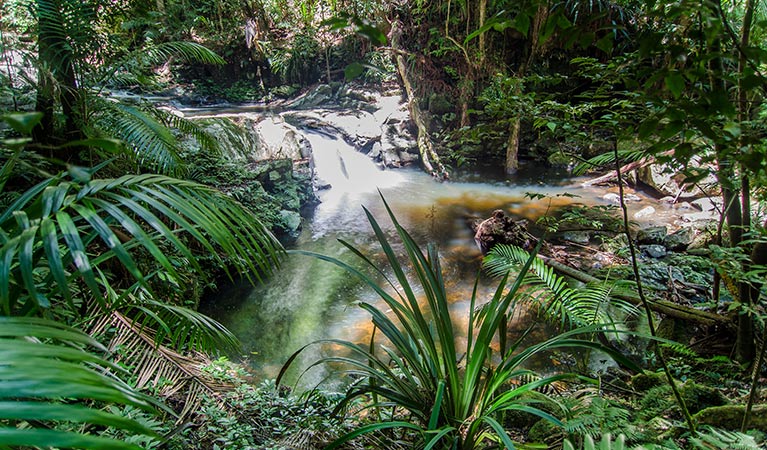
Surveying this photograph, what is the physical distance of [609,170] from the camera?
7.12m

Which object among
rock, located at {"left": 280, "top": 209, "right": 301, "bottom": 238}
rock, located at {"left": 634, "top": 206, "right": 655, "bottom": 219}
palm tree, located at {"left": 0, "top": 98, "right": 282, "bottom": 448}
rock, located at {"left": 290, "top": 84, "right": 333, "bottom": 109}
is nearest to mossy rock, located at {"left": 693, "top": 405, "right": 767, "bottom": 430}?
palm tree, located at {"left": 0, "top": 98, "right": 282, "bottom": 448}

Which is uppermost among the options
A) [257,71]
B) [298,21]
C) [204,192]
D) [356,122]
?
[298,21]

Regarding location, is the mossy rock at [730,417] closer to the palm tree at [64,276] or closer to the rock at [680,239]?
the palm tree at [64,276]

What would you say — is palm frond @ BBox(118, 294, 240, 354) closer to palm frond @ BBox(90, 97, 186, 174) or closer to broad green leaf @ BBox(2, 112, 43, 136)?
broad green leaf @ BBox(2, 112, 43, 136)

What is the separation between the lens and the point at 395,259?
117 cm

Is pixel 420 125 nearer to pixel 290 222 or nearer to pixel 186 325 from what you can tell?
pixel 290 222

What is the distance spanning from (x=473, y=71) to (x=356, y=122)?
9.39 ft

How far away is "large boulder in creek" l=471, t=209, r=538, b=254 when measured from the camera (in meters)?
4.53

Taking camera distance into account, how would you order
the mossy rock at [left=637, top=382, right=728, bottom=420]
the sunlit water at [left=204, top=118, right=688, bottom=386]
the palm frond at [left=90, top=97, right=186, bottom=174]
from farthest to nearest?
1. the sunlit water at [left=204, top=118, right=688, bottom=386]
2. the palm frond at [left=90, top=97, right=186, bottom=174]
3. the mossy rock at [left=637, top=382, right=728, bottom=420]

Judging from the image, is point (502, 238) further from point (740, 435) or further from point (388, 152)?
point (388, 152)

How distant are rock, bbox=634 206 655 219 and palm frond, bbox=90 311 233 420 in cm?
587

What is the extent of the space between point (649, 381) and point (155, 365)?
2286 millimetres

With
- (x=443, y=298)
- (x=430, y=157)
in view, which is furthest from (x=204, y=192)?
(x=430, y=157)

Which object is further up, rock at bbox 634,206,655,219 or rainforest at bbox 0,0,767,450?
rainforest at bbox 0,0,767,450
